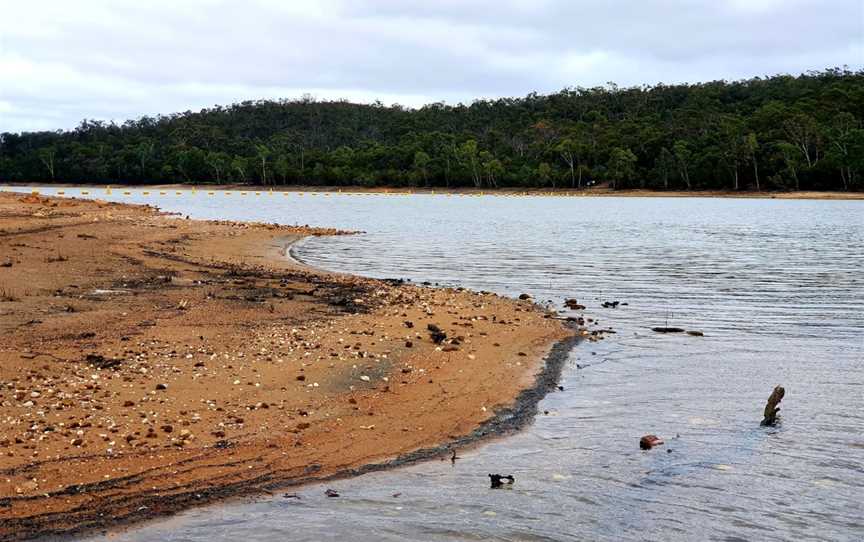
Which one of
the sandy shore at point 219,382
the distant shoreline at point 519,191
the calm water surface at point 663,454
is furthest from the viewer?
the distant shoreline at point 519,191

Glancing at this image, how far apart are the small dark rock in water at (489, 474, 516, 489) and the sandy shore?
1.04 metres

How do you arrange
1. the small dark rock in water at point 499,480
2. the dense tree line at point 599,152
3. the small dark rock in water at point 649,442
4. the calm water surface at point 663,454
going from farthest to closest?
the dense tree line at point 599,152 → the small dark rock in water at point 649,442 → the small dark rock in water at point 499,480 → the calm water surface at point 663,454

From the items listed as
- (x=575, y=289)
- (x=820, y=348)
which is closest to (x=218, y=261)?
(x=575, y=289)

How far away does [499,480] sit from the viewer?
8102 mm

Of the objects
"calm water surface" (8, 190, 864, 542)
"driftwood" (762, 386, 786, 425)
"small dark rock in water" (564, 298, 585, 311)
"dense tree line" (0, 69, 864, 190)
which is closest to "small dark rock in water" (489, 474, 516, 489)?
"calm water surface" (8, 190, 864, 542)

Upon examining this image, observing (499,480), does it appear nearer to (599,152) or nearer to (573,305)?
(573,305)

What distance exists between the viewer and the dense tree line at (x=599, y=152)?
372ft

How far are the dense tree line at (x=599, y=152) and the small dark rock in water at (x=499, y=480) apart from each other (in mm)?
103840

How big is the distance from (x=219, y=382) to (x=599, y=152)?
134m

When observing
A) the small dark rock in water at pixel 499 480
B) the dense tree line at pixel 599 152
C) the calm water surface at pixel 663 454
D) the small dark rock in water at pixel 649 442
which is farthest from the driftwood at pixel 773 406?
the dense tree line at pixel 599 152

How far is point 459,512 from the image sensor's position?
739 cm

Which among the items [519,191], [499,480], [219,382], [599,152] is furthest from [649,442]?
[519,191]

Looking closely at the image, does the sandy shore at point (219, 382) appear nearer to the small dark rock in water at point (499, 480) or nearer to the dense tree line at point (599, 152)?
the small dark rock in water at point (499, 480)

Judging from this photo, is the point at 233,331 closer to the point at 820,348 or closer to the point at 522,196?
the point at 820,348
